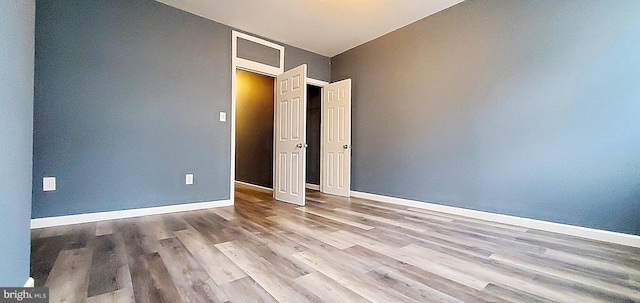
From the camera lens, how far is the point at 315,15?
3.47 metres

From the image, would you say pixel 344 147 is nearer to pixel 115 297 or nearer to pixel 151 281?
pixel 151 281

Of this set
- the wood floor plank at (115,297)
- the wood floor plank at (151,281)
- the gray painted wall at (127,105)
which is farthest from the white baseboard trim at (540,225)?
the wood floor plank at (115,297)

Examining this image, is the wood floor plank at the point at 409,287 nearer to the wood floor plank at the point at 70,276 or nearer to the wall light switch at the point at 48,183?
the wood floor plank at the point at 70,276

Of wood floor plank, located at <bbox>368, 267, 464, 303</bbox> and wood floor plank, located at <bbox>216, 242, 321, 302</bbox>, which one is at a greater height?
wood floor plank, located at <bbox>216, 242, 321, 302</bbox>

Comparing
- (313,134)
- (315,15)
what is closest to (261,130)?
(313,134)

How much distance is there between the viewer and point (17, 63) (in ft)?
3.49

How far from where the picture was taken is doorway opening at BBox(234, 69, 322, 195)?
17.4ft

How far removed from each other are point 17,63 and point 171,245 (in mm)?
1434

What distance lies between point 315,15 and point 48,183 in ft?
11.2

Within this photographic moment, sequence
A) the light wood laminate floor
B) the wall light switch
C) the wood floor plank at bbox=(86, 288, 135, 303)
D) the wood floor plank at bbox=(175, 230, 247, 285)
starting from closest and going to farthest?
the wood floor plank at bbox=(86, 288, 135, 303)
the light wood laminate floor
the wood floor plank at bbox=(175, 230, 247, 285)
the wall light switch

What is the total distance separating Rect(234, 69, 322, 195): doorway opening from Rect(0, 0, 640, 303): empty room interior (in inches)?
39.0

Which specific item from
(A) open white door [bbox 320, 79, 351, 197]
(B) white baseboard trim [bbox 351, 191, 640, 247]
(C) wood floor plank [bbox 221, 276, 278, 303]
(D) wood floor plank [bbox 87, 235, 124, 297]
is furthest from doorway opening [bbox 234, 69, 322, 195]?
Result: (C) wood floor plank [bbox 221, 276, 278, 303]

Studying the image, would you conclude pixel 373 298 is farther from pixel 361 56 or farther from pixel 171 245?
pixel 361 56

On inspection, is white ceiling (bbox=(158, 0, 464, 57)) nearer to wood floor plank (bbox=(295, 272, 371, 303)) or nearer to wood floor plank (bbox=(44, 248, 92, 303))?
wood floor plank (bbox=(44, 248, 92, 303))
